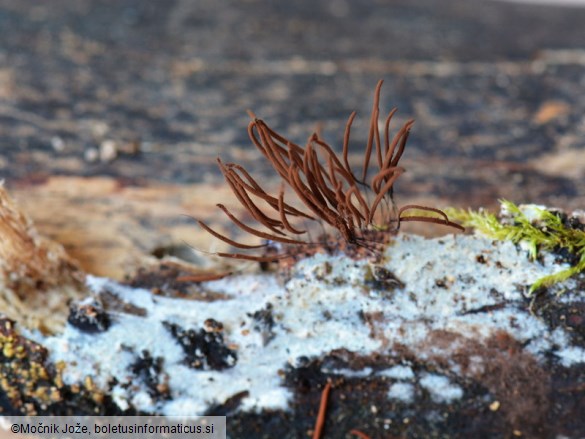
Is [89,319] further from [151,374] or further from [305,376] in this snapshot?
[305,376]

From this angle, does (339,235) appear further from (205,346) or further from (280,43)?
(280,43)

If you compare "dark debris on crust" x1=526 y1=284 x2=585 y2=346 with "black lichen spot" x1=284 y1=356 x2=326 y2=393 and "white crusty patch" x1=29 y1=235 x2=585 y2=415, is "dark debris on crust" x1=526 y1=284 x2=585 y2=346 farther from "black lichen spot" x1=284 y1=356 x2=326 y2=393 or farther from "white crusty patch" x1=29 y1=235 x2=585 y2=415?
"black lichen spot" x1=284 y1=356 x2=326 y2=393

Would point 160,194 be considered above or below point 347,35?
below

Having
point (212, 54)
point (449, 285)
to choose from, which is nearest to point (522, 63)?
point (212, 54)

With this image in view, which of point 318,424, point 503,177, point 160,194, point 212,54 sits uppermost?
point 212,54

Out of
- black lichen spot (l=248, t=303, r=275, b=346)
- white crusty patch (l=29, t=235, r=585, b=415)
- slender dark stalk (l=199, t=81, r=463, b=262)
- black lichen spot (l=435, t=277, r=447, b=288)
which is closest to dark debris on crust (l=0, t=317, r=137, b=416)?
white crusty patch (l=29, t=235, r=585, b=415)

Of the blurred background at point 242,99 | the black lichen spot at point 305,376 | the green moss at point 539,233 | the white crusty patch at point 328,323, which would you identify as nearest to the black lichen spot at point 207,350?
the white crusty patch at point 328,323
